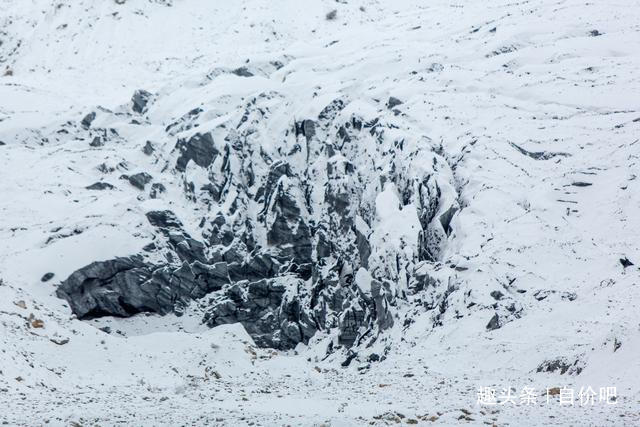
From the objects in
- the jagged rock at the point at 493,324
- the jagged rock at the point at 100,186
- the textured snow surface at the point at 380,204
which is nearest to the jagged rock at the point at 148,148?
the textured snow surface at the point at 380,204

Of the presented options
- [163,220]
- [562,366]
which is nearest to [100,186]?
[163,220]

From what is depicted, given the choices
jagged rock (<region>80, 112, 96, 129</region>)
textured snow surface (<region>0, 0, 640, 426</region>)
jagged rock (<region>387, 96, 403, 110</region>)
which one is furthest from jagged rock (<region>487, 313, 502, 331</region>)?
jagged rock (<region>80, 112, 96, 129</region>)

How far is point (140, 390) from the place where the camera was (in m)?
21.5

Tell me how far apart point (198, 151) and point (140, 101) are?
12.4 metres

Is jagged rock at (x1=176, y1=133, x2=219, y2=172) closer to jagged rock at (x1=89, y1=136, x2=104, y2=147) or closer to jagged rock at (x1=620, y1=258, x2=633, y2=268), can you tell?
jagged rock at (x1=89, y1=136, x2=104, y2=147)

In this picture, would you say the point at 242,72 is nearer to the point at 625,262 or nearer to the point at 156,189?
the point at 156,189

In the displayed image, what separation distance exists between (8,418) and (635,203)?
26.8 m

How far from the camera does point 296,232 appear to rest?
3981 centimetres

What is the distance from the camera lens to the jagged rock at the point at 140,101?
53312 millimetres

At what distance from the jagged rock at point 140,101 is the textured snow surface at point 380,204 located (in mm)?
937

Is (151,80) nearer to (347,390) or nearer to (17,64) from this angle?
(17,64)

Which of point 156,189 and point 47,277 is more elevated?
point 156,189

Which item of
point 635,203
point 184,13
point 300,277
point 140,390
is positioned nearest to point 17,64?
point 184,13

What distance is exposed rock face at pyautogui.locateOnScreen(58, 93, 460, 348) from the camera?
3306cm
